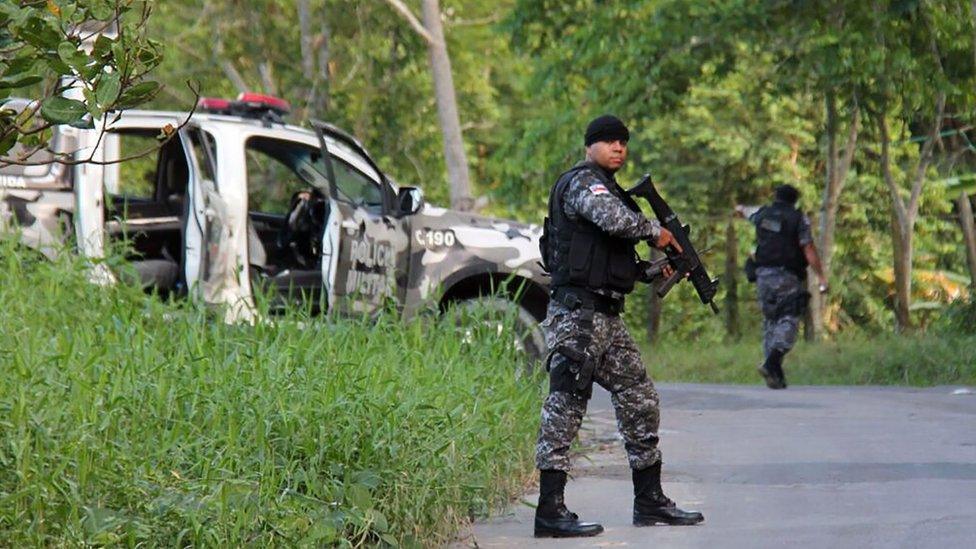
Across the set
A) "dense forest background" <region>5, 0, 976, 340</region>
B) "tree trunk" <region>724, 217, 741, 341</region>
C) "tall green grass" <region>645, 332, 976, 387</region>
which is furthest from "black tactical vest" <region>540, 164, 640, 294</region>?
"tree trunk" <region>724, 217, 741, 341</region>

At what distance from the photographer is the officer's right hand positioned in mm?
7559

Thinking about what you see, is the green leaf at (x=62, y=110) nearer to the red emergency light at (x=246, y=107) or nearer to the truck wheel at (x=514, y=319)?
the truck wheel at (x=514, y=319)

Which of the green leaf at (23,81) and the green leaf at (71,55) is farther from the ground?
the green leaf at (71,55)

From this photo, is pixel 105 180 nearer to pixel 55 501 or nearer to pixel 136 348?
pixel 136 348

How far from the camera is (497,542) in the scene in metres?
7.32

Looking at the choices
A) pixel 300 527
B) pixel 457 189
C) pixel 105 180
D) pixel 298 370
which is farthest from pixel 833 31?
pixel 300 527

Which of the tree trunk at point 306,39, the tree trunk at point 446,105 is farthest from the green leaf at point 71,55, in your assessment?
the tree trunk at point 306,39

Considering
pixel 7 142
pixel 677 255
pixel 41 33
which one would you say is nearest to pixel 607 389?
pixel 677 255

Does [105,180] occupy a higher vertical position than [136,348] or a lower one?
higher

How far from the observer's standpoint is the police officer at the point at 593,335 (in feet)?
24.6

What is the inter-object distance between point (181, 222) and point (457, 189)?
11.0 meters

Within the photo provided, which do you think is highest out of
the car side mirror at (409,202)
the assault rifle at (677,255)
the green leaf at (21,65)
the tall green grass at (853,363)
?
the green leaf at (21,65)

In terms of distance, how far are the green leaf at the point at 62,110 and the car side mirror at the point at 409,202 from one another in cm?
763

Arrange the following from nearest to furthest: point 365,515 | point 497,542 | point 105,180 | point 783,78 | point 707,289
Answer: point 365,515 < point 497,542 < point 707,289 < point 105,180 < point 783,78
